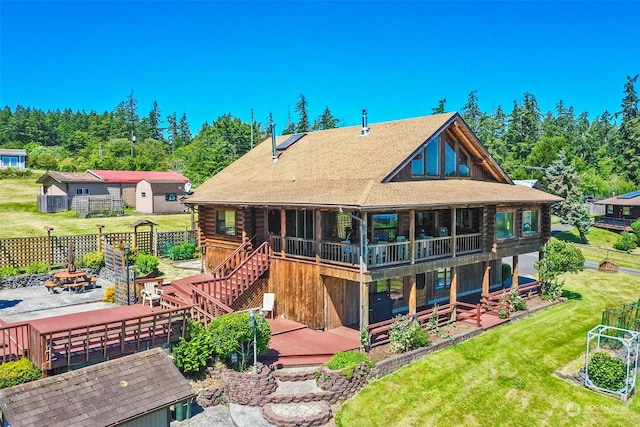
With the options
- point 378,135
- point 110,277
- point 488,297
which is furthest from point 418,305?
point 110,277

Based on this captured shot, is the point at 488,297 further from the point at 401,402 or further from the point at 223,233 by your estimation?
the point at 223,233

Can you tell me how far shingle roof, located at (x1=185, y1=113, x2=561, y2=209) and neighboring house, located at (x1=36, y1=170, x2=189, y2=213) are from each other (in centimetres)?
2487

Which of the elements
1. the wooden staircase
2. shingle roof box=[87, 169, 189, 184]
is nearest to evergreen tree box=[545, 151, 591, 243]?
the wooden staircase

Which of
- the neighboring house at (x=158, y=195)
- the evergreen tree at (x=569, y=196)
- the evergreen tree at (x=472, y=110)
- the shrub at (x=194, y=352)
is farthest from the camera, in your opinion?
the evergreen tree at (x=472, y=110)

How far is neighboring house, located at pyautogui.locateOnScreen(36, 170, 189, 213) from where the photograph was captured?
4475cm

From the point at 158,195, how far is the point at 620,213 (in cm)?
5112

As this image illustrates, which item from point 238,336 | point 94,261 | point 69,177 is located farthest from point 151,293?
point 69,177

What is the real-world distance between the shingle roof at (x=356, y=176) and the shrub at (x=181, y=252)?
5892mm

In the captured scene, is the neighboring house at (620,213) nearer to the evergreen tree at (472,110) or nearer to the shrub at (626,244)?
the shrub at (626,244)

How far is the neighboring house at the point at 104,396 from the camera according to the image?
933 cm

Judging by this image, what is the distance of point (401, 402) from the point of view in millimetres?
13445

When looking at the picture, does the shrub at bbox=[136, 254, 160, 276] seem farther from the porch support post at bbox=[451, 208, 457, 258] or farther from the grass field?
the porch support post at bbox=[451, 208, 457, 258]

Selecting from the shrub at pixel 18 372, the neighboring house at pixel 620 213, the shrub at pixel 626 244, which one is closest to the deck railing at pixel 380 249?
the shrub at pixel 18 372

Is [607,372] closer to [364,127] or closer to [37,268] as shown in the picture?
[364,127]
